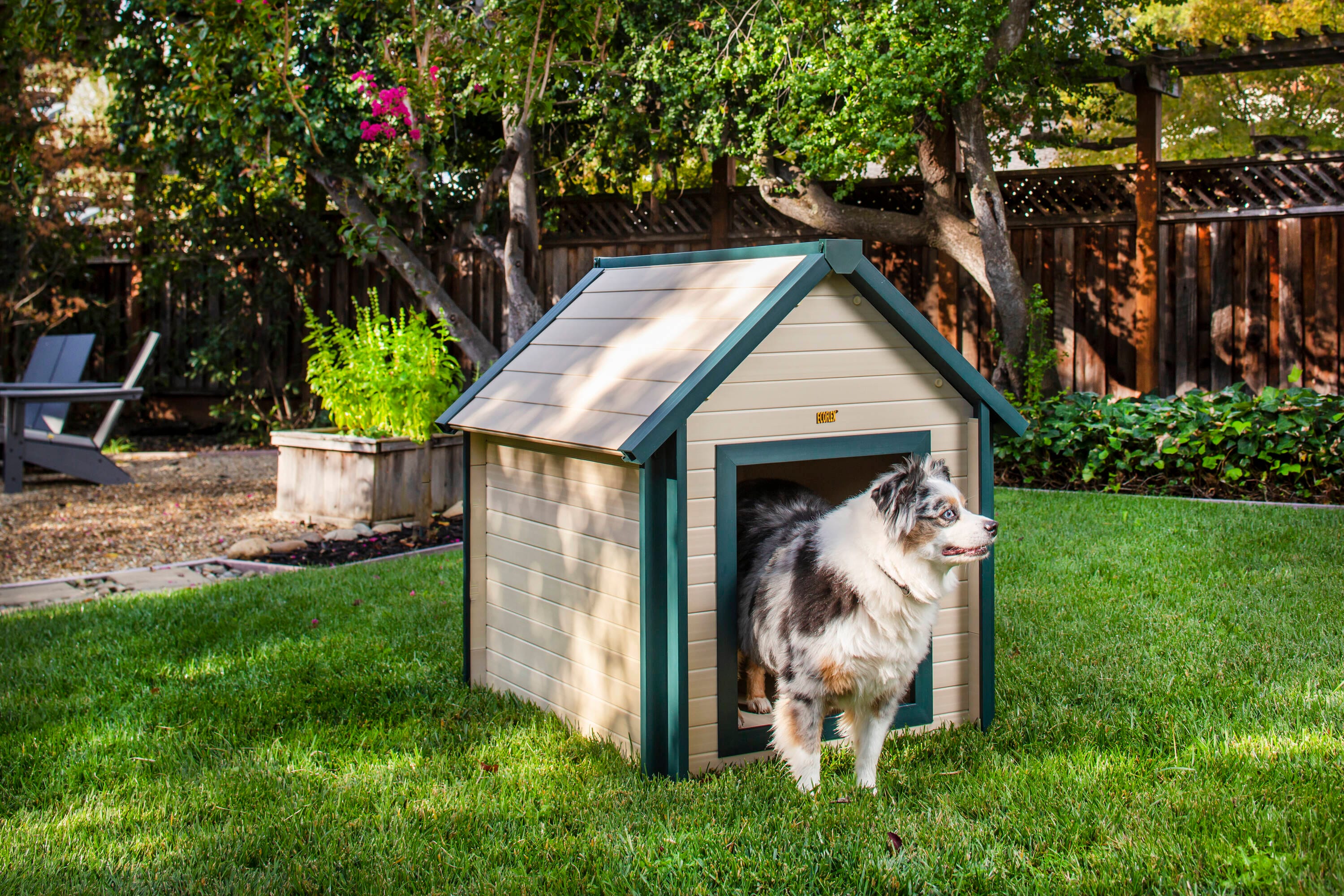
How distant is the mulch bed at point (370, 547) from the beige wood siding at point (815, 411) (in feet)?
12.2

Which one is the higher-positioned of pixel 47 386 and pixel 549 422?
pixel 47 386

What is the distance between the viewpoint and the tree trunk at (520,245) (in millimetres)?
8523

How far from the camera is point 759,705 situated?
386 cm

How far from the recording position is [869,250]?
988cm

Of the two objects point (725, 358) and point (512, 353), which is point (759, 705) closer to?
point (725, 358)

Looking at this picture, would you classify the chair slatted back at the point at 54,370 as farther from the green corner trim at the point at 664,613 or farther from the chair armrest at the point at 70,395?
the green corner trim at the point at 664,613

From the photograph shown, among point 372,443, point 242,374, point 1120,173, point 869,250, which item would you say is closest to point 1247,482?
point 1120,173

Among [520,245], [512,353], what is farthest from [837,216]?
[512,353]

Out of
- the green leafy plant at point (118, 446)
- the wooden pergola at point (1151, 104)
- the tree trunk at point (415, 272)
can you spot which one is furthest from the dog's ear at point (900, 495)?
the green leafy plant at point (118, 446)

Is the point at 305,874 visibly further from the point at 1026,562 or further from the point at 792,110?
the point at 792,110

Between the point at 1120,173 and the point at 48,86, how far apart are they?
11057 mm

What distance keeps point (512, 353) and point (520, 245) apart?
15.1 ft

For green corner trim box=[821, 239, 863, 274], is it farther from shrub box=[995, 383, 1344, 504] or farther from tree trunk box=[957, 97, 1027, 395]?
tree trunk box=[957, 97, 1027, 395]

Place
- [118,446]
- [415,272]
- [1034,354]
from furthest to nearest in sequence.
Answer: [118,446] → [415,272] → [1034,354]
